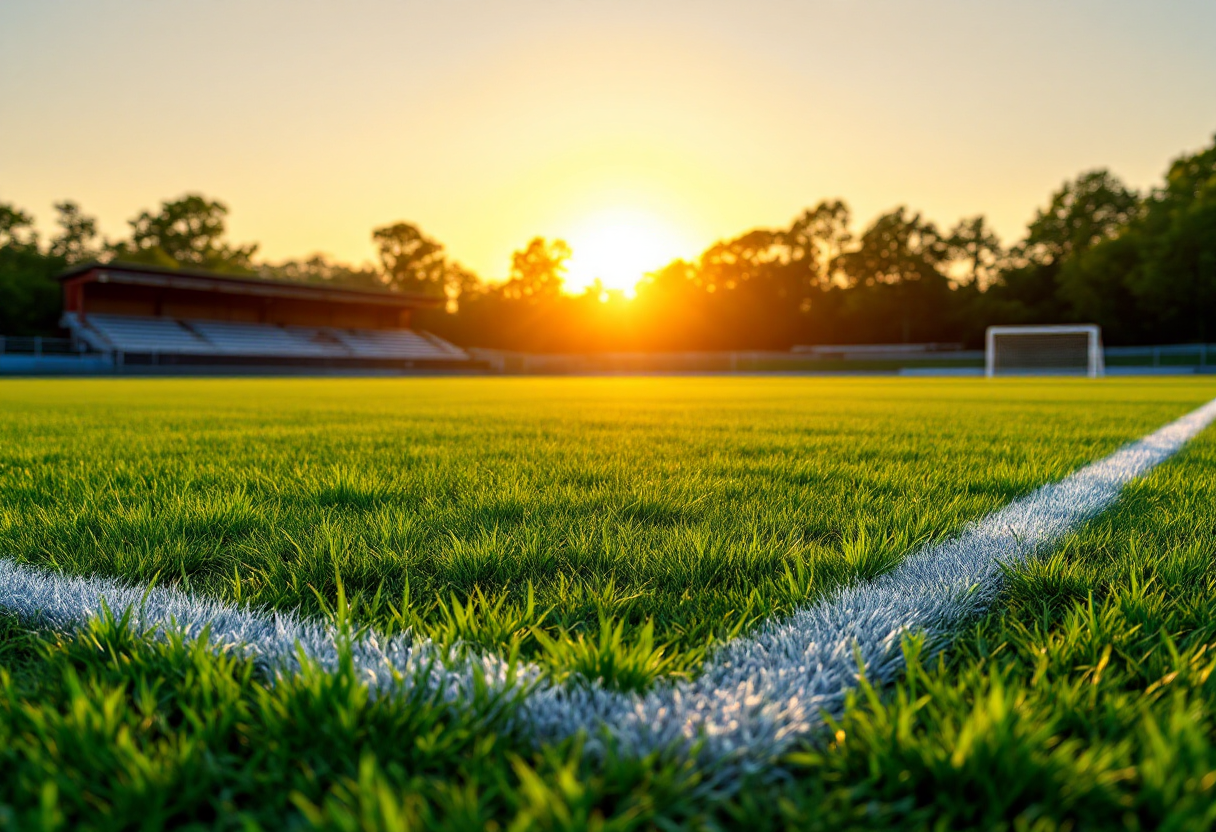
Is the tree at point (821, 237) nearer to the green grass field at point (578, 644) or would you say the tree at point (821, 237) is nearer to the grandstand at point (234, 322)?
the grandstand at point (234, 322)

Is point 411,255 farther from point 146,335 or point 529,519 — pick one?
point 529,519

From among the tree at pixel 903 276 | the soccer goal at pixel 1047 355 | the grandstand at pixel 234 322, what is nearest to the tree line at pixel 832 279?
the tree at pixel 903 276

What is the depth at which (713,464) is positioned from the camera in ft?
11.2

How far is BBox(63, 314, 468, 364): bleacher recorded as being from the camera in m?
31.4

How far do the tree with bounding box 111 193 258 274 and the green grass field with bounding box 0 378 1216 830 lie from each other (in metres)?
54.1

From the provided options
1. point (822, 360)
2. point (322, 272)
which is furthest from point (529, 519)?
point (322, 272)

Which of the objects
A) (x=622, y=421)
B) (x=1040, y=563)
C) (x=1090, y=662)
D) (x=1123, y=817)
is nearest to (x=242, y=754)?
(x=1123, y=817)

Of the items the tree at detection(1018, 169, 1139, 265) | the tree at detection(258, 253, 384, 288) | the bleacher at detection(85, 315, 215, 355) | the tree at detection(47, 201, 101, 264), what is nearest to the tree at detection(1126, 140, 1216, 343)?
the tree at detection(1018, 169, 1139, 265)

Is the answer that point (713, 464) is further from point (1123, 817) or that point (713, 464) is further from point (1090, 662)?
point (1123, 817)

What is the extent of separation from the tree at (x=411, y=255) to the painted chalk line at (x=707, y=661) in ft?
188

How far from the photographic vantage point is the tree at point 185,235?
48969mm

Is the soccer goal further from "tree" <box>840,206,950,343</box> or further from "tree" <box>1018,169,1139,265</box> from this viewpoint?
"tree" <box>1018,169,1139,265</box>

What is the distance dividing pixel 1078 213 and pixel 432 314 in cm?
4141

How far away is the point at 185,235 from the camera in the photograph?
4994 cm
